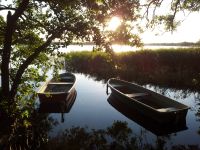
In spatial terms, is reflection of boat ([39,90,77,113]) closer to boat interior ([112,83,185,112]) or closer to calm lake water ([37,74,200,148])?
calm lake water ([37,74,200,148])

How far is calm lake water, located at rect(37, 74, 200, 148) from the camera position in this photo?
16.4m

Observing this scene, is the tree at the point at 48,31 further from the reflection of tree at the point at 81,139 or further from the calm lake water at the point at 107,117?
the calm lake water at the point at 107,117

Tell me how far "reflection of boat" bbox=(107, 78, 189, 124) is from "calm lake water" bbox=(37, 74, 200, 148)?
2.88 feet

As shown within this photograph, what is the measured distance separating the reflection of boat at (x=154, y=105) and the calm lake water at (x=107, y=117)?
2.88 ft

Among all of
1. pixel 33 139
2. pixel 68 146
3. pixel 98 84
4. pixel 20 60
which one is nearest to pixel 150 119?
pixel 68 146

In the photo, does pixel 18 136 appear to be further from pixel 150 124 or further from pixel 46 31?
pixel 150 124

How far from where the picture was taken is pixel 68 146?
13727 mm

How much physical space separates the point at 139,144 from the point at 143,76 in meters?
19.2

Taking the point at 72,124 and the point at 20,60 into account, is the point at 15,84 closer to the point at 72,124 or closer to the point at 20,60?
the point at 20,60

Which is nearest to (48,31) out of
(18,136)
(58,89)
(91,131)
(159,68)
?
(18,136)

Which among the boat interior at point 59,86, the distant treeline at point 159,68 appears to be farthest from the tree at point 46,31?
the distant treeline at point 159,68

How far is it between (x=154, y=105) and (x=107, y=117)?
340 cm

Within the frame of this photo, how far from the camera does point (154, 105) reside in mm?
20312

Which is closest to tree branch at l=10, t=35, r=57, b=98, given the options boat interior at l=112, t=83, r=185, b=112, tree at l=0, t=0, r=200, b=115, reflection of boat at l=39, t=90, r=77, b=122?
tree at l=0, t=0, r=200, b=115
